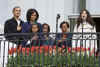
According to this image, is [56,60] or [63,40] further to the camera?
[63,40]

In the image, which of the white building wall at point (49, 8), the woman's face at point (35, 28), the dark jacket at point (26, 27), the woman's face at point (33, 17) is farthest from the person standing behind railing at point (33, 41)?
the white building wall at point (49, 8)

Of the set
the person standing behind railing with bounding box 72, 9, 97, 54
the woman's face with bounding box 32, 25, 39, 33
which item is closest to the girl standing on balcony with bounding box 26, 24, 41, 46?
the woman's face with bounding box 32, 25, 39, 33

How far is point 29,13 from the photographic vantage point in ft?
49.4

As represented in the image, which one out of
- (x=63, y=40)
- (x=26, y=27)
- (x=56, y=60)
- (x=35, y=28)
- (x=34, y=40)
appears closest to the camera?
(x=56, y=60)

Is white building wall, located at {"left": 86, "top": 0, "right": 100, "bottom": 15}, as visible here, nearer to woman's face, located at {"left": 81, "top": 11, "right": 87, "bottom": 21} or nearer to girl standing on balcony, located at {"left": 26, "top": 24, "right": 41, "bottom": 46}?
woman's face, located at {"left": 81, "top": 11, "right": 87, "bottom": 21}

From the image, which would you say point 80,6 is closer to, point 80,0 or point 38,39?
point 80,0

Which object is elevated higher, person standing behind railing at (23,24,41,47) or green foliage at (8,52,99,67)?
person standing behind railing at (23,24,41,47)

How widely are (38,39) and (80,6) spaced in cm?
351

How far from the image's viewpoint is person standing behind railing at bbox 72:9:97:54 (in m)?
13.9

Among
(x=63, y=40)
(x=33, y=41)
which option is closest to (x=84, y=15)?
(x=63, y=40)

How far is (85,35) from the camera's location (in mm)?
14547

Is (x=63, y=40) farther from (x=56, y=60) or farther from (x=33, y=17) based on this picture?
(x=33, y=17)

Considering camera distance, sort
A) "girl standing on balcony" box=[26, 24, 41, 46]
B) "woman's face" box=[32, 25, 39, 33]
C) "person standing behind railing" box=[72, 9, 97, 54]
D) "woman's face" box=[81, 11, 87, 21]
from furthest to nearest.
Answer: "woman's face" box=[81, 11, 87, 21], "woman's face" box=[32, 25, 39, 33], "girl standing on balcony" box=[26, 24, 41, 46], "person standing behind railing" box=[72, 9, 97, 54]

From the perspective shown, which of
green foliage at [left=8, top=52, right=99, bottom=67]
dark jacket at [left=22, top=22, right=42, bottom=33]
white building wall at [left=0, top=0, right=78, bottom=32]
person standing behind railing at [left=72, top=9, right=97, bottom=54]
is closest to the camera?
green foliage at [left=8, top=52, right=99, bottom=67]
